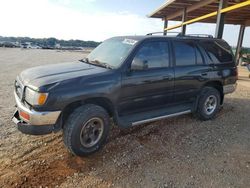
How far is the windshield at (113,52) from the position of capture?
12.4 feet

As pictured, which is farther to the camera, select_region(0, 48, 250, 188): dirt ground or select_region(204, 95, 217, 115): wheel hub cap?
select_region(204, 95, 217, 115): wheel hub cap

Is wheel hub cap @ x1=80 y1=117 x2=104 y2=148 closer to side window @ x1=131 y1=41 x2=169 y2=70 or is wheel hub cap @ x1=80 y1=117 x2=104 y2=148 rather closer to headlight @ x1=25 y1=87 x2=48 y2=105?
headlight @ x1=25 y1=87 x2=48 y2=105

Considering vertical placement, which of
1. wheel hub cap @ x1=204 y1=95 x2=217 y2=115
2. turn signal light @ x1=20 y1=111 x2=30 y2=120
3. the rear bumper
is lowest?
wheel hub cap @ x1=204 y1=95 x2=217 y2=115

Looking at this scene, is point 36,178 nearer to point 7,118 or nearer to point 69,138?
point 69,138

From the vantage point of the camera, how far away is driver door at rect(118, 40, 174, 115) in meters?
3.65

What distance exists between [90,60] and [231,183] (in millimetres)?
3208

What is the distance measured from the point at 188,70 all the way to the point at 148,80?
1.14m

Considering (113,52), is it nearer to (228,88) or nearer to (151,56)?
(151,56)

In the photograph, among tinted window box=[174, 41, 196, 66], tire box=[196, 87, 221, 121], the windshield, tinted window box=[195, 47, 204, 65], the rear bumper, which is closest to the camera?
the windshield

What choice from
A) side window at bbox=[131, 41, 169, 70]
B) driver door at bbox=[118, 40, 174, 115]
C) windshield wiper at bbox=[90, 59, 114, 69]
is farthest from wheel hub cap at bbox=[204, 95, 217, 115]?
windshield wiper at bbox=[90, 59, 114, 69]

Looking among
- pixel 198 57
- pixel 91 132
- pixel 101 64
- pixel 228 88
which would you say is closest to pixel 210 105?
pixel 228 88

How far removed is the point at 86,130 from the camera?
3.35 metres

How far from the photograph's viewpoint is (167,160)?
3.34 meters

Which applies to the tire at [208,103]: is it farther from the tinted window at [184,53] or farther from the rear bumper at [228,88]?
the tinted window at [184,53]
